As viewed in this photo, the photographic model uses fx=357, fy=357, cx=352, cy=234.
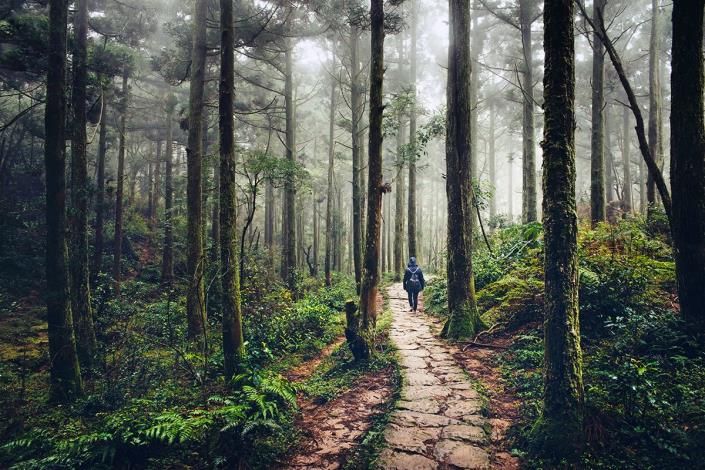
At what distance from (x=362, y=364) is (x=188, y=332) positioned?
6053mm

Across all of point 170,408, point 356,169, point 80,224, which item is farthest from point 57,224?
point 356,169

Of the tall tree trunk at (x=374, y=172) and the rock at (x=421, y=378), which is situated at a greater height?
the tall tree trunk at (x=374, y=172)

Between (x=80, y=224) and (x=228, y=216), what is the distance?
5.32m

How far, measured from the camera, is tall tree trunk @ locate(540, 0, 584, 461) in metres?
4.12

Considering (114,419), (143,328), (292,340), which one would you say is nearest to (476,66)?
(292,340)

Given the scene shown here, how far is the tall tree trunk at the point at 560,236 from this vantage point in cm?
412

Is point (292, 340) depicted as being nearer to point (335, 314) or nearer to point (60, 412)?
point (335, 314)

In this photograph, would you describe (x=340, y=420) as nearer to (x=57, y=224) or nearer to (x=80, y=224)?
(x=57, y=224)

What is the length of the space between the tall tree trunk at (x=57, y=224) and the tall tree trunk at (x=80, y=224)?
7.01 feet

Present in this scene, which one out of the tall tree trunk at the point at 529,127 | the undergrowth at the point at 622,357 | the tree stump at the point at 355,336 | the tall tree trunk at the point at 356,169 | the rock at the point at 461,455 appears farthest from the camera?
the tall tree trunk at the point at 356,169

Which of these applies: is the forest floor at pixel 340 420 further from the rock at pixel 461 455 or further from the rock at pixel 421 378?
the rock at pixel 461 455

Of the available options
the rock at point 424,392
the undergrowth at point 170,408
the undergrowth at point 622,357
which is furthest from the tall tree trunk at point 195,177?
the undergrowth at point 622,357

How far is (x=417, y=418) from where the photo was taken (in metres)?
5.14

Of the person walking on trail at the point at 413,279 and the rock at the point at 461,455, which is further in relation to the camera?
the person walking on trail at the point at 413,279
